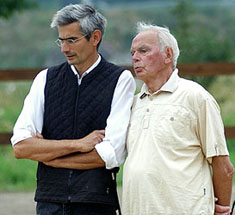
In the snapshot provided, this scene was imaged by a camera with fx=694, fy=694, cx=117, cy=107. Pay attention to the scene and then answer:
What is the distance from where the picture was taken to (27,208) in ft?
23.0

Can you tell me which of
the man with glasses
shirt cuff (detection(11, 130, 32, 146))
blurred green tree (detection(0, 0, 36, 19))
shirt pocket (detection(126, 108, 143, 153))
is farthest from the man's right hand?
blurred green tree (detection(0, 0, 36, 19))

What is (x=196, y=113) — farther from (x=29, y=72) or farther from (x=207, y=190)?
(x=29, y=72)

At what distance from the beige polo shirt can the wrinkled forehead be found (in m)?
0.25

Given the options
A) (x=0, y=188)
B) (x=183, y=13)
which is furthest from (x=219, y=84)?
(x=0, y=188)

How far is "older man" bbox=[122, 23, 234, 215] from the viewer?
10.5ft

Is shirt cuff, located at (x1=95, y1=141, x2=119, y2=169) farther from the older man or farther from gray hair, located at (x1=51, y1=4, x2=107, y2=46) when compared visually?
gray hair, located at (x1=51, y1=4, x2=107, y2=46)

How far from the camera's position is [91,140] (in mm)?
3459

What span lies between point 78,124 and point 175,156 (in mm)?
584

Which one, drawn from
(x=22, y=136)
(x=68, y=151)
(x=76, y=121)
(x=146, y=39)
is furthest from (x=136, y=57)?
(x=22, y=136)

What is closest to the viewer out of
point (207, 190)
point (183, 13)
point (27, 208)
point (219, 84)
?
point (207, 190)

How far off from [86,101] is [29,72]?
15.8 feet

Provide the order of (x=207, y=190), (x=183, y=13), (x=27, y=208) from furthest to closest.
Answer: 1. (x=183, y=13)
2. (x=27, y=208)
3. (x=207, y=190)

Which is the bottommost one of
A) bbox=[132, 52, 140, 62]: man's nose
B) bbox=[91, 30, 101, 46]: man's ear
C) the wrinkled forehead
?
bbox=[132, 52, 140, 62]: man's nose

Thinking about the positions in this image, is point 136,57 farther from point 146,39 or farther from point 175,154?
point 175,154
